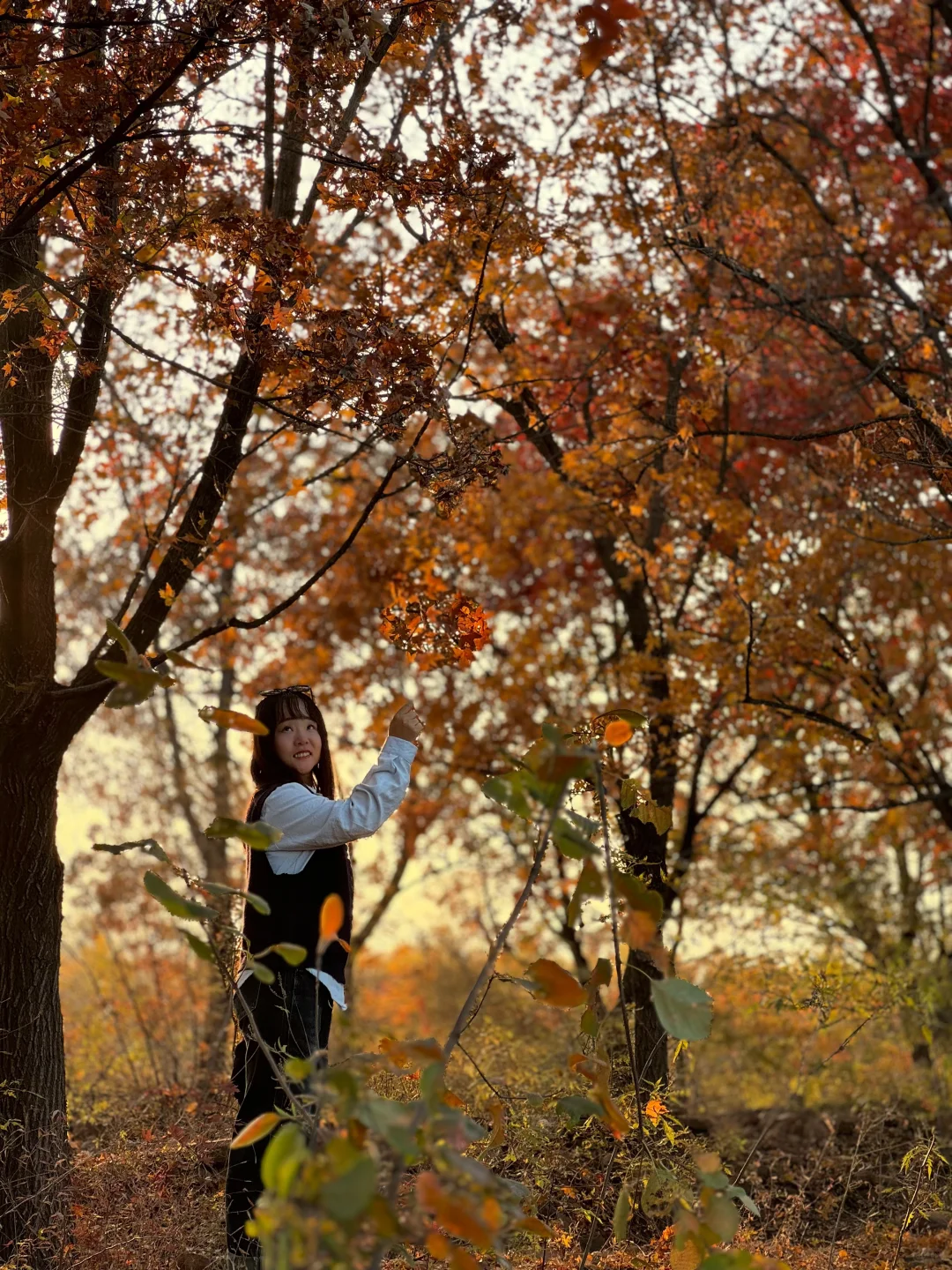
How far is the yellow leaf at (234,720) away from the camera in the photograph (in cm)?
244

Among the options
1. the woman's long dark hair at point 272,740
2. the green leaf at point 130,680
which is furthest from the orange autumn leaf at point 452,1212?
the woman's long dark hair at point 272,740

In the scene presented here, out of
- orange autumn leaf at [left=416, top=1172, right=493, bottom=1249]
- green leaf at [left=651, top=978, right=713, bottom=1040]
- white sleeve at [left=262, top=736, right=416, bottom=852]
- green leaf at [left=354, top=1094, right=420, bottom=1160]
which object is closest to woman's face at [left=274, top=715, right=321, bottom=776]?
white sleeve at [left=262, top=736, right=416, bottom=852]

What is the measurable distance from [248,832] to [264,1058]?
1.57 m

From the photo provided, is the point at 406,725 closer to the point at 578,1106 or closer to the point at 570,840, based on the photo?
the point at 578,1106

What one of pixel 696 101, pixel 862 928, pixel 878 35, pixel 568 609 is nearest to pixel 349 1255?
pixel 696 101

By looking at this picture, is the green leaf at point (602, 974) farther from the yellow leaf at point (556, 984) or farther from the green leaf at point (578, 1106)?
the yellow leaf at point (556, 984)

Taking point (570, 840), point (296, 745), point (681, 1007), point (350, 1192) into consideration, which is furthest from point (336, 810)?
point (350, 1192)

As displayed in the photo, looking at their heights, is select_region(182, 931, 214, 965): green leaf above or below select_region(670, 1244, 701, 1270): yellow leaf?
above

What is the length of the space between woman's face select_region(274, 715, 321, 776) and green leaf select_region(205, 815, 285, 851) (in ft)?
5.10

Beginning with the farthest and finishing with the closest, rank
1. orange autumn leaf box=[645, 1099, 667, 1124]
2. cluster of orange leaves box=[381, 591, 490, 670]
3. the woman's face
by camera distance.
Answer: cluster of orange leaves box=[381, 591, 490, 670] → the woman's face → orange autumn leaf box=[645, 1099, 667, 1124]

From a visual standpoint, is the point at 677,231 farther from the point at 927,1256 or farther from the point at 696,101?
the point at 927,1256

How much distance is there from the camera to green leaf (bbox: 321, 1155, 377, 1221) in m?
1.81

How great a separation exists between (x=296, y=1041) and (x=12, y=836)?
130cm

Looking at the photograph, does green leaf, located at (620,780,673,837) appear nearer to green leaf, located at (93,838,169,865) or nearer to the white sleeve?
the white sleeve
